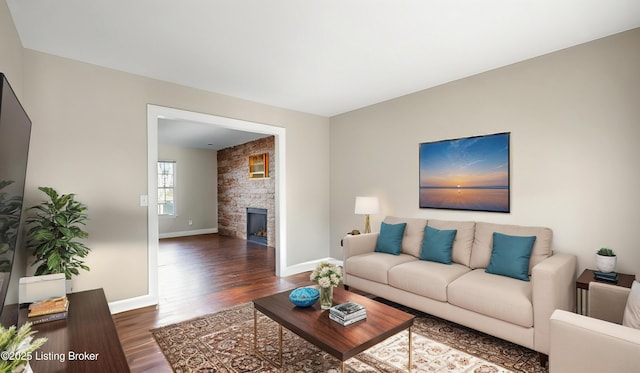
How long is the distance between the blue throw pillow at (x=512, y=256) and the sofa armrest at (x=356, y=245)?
1.39 metres

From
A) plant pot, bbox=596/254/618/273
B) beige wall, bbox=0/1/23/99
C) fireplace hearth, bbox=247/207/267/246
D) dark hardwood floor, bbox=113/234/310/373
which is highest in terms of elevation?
beige wall, bbox=0/1/23/99

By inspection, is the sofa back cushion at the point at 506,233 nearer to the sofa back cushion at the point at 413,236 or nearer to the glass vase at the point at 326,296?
the sofa back cushion at the point at 413,236

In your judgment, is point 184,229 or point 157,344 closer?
point 157,344

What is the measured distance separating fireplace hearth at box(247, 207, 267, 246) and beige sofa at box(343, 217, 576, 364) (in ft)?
13.3

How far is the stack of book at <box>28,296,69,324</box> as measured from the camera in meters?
1.74

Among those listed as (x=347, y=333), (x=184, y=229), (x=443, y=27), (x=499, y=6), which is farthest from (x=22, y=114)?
(x=184, y=229)

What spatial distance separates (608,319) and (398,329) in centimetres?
157

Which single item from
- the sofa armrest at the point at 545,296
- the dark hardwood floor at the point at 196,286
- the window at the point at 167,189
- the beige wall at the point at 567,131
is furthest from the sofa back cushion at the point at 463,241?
the window at the point at 167,189

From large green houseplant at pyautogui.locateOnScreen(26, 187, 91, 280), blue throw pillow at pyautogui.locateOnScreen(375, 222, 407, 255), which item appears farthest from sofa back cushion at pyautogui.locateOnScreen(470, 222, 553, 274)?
large green houseplant at pyautogui.locateOnScreen(26, 187, 91, 280)

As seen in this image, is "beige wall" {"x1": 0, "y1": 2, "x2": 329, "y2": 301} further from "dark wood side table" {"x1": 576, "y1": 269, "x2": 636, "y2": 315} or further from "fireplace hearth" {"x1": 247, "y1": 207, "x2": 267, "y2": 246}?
"dark wood side table" {"x1": 576, "y1": 269, "x2": 636, "y2": 315}

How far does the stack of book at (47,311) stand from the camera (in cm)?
174

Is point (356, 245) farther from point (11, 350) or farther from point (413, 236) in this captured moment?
point (11, 350)

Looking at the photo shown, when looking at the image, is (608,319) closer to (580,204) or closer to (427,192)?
(580,204)

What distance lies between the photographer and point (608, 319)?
2.18m
